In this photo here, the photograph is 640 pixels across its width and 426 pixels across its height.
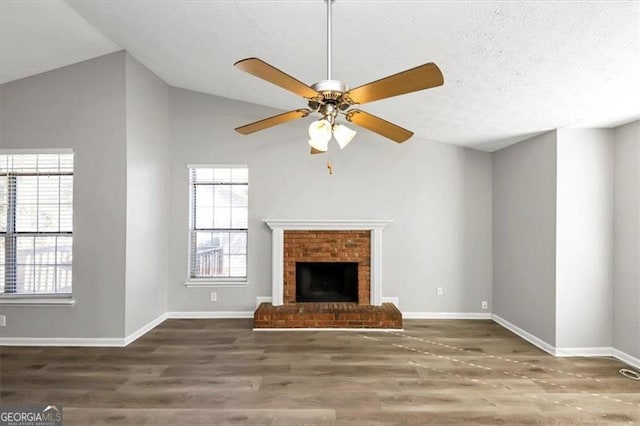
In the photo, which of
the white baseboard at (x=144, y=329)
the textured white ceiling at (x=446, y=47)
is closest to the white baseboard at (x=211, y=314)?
the white baseboard at (x=144, y=329)

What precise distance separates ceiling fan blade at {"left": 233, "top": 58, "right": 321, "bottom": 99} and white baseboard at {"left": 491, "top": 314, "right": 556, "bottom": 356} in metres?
3.73

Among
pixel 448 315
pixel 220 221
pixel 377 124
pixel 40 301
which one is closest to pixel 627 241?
pixel 448 315

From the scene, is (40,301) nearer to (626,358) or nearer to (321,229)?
(321,229)

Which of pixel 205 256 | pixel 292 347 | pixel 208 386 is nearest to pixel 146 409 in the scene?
pixel 208 386

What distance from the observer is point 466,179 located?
5172mm

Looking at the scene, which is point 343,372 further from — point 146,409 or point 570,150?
point 570,150

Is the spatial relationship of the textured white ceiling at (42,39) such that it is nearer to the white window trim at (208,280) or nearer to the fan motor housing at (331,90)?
the white window trim at (208,280)

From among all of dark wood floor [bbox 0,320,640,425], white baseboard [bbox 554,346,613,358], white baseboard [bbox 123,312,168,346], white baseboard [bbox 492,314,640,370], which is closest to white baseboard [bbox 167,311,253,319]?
white baseboard [bbox 123,312,168,346]

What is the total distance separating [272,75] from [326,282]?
3924mm

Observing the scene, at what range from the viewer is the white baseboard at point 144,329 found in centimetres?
408

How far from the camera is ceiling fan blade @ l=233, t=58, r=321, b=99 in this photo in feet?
5.41

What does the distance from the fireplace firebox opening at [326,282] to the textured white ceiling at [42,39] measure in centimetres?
357

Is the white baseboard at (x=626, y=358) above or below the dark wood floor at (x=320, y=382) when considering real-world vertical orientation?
above

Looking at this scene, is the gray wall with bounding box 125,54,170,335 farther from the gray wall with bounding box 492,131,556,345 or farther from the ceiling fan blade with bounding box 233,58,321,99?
the gray wall with bounding box 492,131,556,345
